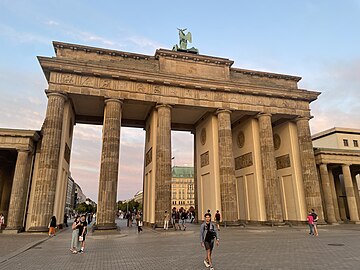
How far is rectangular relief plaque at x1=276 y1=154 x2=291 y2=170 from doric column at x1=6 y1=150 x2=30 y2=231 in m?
26.5

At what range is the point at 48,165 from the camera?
21.0 meters

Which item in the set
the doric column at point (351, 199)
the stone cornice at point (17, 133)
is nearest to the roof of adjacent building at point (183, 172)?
the doric column at point (351, 199)

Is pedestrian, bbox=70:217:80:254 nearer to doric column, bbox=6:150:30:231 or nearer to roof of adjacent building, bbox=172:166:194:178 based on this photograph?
doric column, bbox=6:150:30:231

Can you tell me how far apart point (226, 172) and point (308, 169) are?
30.7 feet

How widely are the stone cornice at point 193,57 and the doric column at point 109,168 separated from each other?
7226 mm

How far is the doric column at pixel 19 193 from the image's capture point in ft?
66.0

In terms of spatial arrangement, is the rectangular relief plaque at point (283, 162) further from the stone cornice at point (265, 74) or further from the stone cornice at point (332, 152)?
the stone cornice at point (265, 74)

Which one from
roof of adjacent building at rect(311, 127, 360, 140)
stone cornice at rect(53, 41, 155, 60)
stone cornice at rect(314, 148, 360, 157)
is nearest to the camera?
stone cornice at rect(53, 41, 155, 60)

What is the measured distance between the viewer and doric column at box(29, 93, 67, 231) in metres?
20.0

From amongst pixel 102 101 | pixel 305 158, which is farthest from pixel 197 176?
pixel 102 101

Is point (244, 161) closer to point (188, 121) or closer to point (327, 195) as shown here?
point (188, 121)

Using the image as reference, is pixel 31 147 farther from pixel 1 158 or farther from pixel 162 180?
pixel 162 180

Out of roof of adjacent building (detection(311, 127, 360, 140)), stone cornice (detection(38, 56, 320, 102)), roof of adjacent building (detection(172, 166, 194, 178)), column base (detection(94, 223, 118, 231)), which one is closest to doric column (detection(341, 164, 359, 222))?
stone cornice (detection(38, 56, 320, 102))

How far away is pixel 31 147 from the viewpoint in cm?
2225
